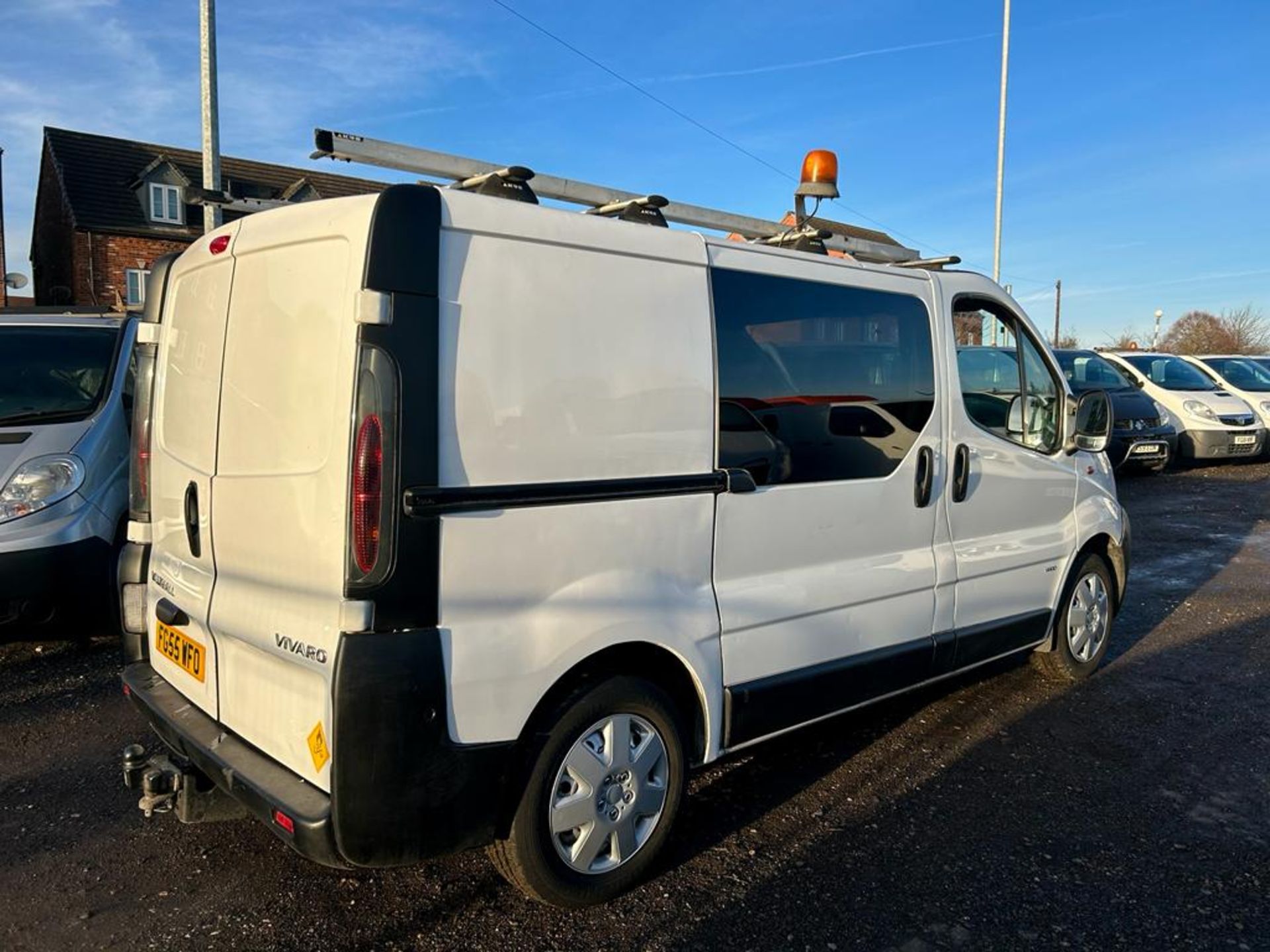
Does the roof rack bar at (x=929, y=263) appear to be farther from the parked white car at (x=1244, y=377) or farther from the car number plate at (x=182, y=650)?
the parked white car at (x=1244, y=377)

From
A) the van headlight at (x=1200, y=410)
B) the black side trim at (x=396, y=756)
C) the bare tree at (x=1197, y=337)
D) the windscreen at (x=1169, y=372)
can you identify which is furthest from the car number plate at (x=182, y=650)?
the bare tree at (x=1197, y=337)

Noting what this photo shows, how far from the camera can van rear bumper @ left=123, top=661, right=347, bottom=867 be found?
2.35 meters

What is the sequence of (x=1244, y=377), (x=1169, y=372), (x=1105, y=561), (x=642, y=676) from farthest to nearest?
(x=1244, y=377) → (x=1169, y=372) → (x=1105, y=561) → (x=642, y=676)

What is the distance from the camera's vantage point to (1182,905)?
2.89m

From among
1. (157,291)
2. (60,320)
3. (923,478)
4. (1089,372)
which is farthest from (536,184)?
(1089,372)

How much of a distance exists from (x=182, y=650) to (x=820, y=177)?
326 centimetres

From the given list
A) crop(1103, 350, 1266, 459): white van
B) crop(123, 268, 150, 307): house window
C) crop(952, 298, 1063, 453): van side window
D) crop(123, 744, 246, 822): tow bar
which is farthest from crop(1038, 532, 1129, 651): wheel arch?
crop(123, 268, 150, 307): house window

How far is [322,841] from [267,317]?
1.41m

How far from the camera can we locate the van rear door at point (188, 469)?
9.45 feet

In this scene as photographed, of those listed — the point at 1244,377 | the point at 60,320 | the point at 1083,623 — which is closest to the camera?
the point at 1083,623

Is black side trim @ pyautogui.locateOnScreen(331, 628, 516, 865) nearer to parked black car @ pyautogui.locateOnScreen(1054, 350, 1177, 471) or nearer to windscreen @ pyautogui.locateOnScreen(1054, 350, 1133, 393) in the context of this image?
parked black car @ pyautogui.locateOnScreen(1054, 350, 1177, 471)

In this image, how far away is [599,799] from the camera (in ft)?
9.10

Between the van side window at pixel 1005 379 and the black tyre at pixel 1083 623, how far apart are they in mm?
798

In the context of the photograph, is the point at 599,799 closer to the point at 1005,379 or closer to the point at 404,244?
the point at 404,244
